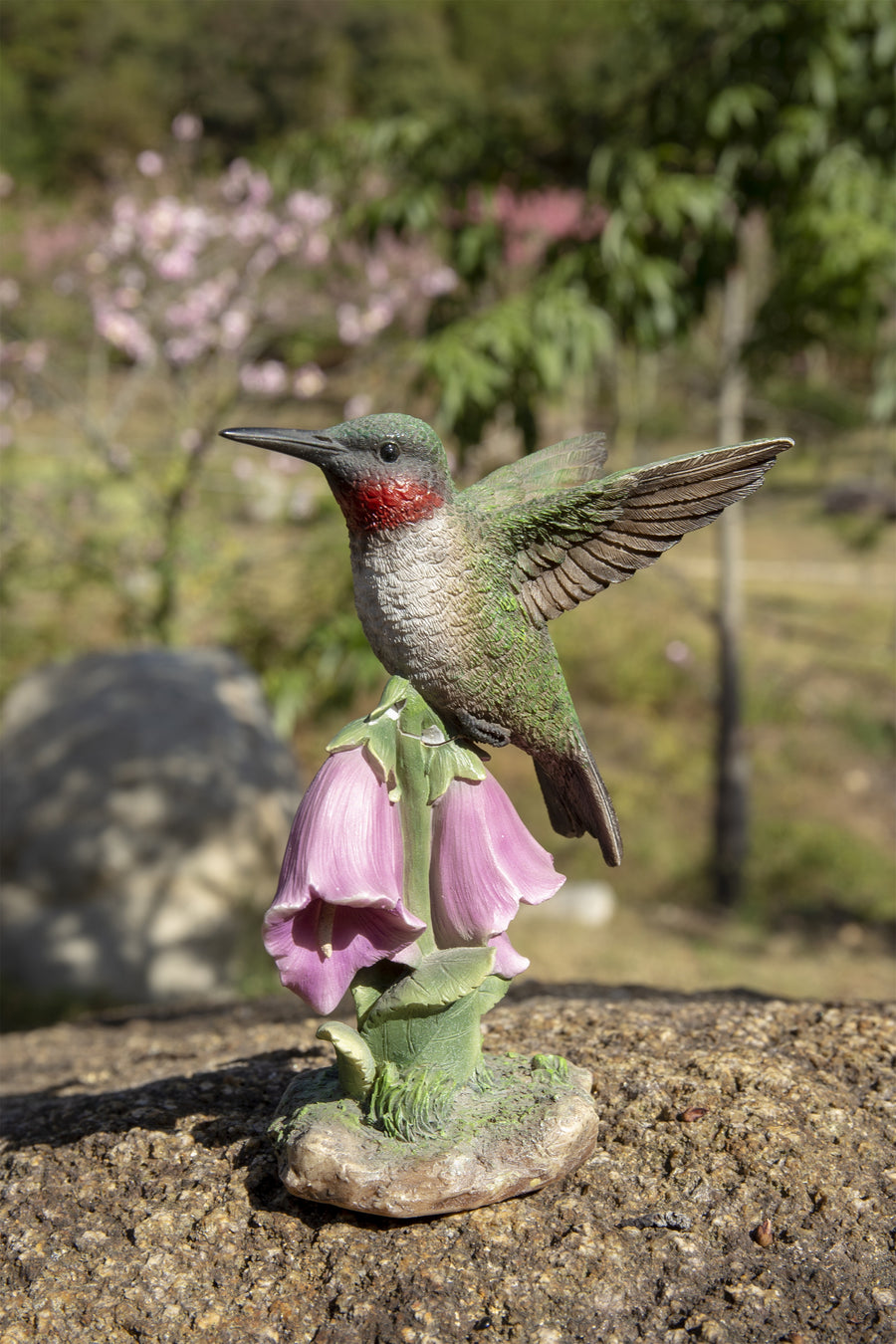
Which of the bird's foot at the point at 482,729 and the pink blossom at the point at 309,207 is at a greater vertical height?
the pink blossom at the point at 309,207

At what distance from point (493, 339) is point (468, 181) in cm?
100

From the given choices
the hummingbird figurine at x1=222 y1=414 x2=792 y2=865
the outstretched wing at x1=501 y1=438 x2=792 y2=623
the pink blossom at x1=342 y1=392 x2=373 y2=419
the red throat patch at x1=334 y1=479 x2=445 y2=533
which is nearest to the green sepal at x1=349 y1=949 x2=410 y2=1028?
the hummingbird figurine at x1=222 y1=414 x2=792 y2=865

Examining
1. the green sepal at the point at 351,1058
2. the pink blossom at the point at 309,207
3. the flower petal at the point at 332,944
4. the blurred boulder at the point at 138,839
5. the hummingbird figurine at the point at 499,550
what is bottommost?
the blurred boulder at the point at 138,839

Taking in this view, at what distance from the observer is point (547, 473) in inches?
78.4

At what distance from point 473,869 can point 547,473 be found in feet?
2.24

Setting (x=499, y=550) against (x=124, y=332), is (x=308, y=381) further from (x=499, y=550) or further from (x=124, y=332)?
(x=499, y=550)

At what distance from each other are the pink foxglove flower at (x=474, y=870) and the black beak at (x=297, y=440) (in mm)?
568

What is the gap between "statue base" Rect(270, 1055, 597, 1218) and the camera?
5.84 feet

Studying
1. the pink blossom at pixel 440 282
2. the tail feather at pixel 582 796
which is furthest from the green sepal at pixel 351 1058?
the pink blossom at pixel 440 282

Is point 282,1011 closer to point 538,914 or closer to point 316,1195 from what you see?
point 316,1195

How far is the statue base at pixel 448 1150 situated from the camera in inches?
70.1

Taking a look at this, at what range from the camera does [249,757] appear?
5039 millimetres

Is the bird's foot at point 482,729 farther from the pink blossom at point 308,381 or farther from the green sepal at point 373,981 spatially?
the pink blossom at point 308,381

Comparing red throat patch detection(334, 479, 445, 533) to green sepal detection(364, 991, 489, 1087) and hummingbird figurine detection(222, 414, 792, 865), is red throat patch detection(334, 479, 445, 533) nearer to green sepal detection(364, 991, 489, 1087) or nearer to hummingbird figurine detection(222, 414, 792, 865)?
hummingbird figurine detection(222, 414, 792, 865)
